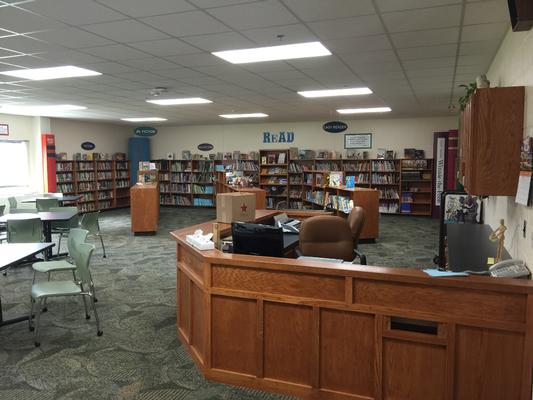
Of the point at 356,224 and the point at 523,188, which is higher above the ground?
the point at 523,188

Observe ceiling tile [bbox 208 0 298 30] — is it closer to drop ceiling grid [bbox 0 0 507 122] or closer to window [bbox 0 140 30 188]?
drop ceiling grid [bbox 0 0 507 122]

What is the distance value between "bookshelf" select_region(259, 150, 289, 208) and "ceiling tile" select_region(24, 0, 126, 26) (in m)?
9.87

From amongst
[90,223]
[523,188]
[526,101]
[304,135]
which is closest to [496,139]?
[526,101]

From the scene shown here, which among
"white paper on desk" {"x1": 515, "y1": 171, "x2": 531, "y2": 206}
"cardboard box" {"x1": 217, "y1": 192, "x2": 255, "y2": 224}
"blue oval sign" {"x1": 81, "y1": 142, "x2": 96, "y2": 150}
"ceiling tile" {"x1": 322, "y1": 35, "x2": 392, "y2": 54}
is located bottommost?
"cardboard box" {"x1": 217, "y1": 192, "x2": 255, "y2": 224}

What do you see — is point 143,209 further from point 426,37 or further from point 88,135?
point 426,37

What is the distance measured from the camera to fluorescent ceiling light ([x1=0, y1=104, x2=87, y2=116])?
31.4 feet

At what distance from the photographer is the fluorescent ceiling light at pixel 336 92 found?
293 inches

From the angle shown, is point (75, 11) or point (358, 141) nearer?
point (75, 11)

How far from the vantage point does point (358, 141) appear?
41.5 ft

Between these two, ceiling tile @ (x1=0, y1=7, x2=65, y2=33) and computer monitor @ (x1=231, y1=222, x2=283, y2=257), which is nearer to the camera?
computer monitor @ (x1=231, y1=222, x2=283, y2=257)

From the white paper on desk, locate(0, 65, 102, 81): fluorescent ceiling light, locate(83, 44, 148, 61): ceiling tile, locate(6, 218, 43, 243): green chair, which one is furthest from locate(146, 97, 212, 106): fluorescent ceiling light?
the white paper on desk

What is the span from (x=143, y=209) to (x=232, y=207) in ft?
19.2

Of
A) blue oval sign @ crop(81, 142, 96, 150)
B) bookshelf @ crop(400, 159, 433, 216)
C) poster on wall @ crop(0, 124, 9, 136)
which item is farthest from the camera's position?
blue oval sign @ crop(81, 142, 96, 150)

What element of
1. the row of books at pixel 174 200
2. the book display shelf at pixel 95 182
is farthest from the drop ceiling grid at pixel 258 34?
the row of books at pixel 174 200
